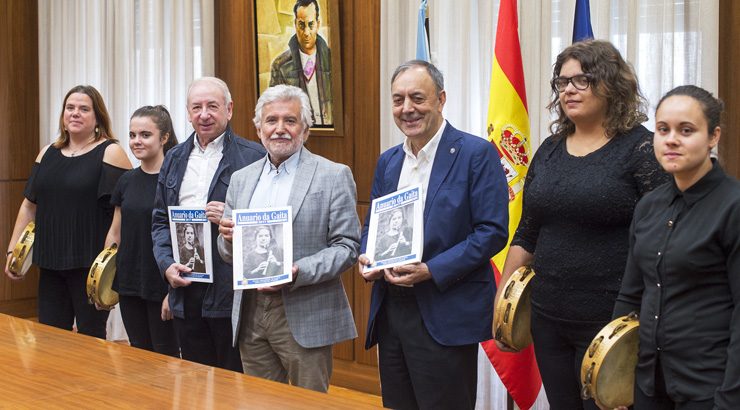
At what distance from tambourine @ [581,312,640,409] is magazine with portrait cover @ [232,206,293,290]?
107cm

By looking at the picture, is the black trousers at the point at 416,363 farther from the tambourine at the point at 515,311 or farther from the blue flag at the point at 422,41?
the blue flag at the point at 422,41

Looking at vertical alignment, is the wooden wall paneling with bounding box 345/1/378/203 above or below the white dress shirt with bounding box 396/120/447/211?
above

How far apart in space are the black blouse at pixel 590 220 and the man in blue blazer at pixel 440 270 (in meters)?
0.21

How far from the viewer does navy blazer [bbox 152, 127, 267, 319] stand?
360 cm

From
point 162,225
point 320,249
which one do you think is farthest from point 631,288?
point 162,225

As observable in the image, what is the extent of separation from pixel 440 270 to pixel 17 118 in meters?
6.09

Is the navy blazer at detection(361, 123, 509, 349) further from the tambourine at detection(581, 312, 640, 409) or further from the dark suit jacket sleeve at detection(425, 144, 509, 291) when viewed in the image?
the tambourine at detection(581, 312, 640, 409)

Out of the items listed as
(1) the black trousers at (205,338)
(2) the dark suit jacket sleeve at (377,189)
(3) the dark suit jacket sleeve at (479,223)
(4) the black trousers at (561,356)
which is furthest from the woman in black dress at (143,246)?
(4) the black trousers at (561,356)

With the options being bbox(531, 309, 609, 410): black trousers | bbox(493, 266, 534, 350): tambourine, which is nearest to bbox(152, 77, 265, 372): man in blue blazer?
bbox(493, 266, 534, 350): tambourine

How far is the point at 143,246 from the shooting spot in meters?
4.06

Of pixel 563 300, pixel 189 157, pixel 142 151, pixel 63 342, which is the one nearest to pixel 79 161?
pixel 142 151

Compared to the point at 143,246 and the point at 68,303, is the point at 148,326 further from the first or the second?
the point at 68,303

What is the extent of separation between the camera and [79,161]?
4621 mm

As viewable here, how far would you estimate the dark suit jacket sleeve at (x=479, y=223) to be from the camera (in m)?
2.89
